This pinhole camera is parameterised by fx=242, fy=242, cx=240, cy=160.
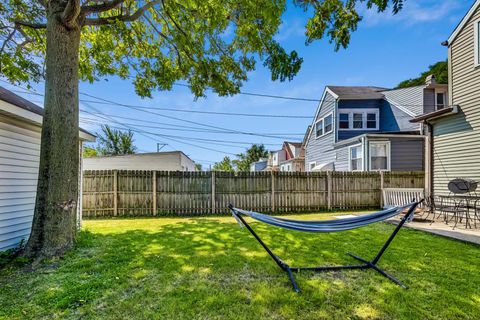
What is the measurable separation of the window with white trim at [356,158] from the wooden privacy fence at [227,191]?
2.30m

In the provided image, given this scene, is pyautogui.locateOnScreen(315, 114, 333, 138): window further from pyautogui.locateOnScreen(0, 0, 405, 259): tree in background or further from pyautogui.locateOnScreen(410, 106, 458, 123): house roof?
pyautogui.locateOnScreen(0, 0, 405, 259): tree in background

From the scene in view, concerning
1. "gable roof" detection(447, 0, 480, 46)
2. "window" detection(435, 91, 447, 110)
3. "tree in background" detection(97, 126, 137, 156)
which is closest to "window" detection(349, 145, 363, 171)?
"window" detection(435, 91, 447, 110)

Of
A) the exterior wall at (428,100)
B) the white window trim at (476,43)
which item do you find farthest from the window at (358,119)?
the white window trim at (476,43)

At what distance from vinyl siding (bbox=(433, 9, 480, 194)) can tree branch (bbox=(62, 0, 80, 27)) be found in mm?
9589

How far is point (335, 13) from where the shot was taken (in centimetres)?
450

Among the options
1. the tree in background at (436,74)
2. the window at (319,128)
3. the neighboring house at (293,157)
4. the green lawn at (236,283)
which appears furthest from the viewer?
the neighboring house at (293,157)

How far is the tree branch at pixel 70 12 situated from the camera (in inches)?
160

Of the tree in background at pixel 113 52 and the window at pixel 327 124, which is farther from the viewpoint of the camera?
the window at pixel 327 124

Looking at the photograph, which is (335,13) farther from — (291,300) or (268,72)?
(291,300)

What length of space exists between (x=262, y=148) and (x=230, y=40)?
32.4m

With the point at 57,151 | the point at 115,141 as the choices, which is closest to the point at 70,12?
the point at 57,151

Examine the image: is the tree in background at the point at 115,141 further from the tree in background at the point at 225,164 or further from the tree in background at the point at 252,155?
the tree in background at the point at 225,164

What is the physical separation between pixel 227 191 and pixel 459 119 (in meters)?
7.53

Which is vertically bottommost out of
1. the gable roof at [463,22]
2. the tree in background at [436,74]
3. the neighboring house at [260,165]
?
the neighboring house at [260,165]
